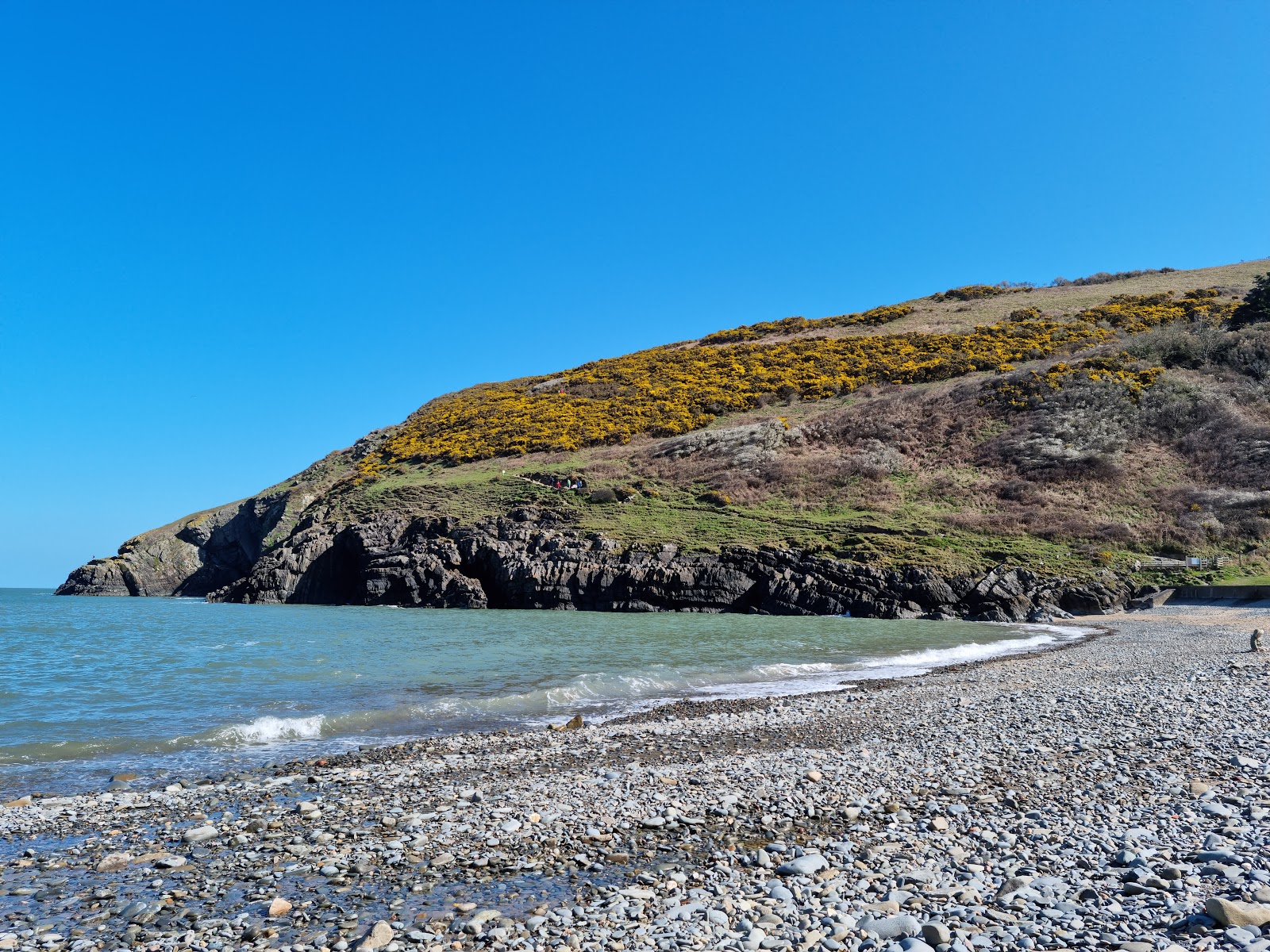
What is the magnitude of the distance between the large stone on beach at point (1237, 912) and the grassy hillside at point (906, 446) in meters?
42.2

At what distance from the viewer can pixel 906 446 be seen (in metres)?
64.8

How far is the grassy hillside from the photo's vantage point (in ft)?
166

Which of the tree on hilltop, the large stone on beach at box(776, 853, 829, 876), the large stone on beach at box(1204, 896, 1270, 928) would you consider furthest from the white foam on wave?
the tree on hilltop

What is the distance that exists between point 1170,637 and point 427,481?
56.5 metres

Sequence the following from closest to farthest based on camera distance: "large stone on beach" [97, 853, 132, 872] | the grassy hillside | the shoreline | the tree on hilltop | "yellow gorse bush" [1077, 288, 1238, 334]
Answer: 1. "large stone on beach" [97, 853, 132, 872]
2. the shoreline
3. the grassy hillside
4. the tree on hilltop
5. "yellow gorse bush" [1077, 288, 1238, 334]

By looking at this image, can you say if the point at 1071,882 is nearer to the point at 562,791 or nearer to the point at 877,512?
the point at 562,791

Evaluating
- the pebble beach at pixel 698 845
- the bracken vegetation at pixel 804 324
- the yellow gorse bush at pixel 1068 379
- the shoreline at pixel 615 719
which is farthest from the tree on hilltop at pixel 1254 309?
the pebble beach at pixel 698 845

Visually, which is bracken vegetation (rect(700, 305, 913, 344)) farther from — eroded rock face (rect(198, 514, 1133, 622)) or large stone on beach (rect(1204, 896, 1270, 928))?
large stone on beach (rect(1204, 896, 1270, 928))

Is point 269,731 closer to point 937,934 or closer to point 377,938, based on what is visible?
point 377,938

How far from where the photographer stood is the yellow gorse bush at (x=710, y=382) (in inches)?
3061

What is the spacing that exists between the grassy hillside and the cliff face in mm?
7476

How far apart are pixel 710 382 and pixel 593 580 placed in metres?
44.0

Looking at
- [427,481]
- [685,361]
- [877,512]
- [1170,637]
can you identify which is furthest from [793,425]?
[1170,637]

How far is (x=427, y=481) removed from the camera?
68.9 metres
